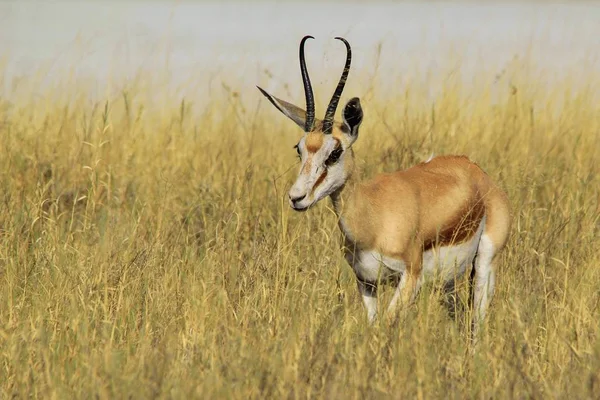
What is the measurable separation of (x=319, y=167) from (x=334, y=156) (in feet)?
0.66

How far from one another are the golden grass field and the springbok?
0.17 meters

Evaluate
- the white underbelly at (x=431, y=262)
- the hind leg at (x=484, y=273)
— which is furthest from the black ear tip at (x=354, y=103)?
the hind leg at (x=484, y=273)

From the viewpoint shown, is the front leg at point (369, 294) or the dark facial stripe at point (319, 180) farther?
the front leg at point (369, 294)

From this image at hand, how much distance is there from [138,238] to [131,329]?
1757mm

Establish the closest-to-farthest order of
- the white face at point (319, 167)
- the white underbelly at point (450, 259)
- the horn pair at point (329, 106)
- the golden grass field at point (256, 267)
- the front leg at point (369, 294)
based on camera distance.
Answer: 1. the golden grass field at point (256, 267)
2. the white face at point (319, 167)
3. the horn pair at point (329, 106)
4. the front leg at point (369, 294)
5. the white underbelly at point (450, 259)

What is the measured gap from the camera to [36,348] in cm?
535

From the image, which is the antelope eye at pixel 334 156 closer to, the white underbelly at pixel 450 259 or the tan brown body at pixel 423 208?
the tan brown body at pixel 423 208

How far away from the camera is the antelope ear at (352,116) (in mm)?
6480

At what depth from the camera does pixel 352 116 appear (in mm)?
6531

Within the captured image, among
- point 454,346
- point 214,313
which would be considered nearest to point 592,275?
point 454,346

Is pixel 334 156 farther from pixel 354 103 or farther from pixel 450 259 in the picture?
pixel 450 259

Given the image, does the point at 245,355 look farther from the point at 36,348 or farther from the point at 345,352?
the point at 36,348

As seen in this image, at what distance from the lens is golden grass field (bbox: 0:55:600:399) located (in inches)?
194

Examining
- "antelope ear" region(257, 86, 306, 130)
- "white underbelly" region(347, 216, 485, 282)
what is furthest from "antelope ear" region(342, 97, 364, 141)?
"white underbelly" region(347, 216, 485, 282)
